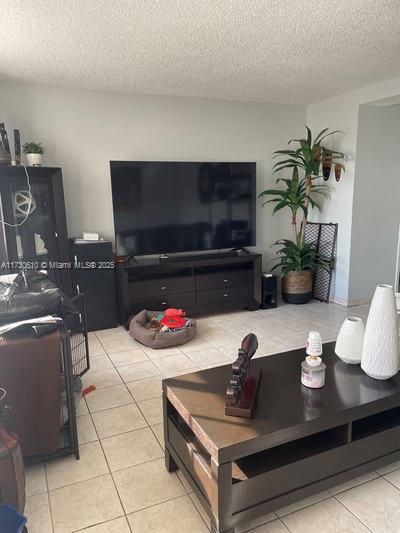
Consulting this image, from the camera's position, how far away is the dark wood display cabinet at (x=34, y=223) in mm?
3352

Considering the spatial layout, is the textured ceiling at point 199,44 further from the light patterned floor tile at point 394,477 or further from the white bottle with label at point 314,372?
the light patterned floor tile at point 394,477

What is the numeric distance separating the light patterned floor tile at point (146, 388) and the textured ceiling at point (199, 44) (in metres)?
2.33

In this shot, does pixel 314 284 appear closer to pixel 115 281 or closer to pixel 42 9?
pixel 115 281

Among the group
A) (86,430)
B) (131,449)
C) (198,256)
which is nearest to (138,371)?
(86,430)

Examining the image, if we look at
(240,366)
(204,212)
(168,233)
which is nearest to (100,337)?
(168,233)

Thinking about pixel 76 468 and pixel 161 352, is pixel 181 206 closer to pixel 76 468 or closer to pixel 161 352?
pixel 161 352

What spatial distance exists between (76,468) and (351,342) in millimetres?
1490

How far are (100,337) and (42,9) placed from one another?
2.57m

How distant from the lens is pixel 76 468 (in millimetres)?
1895

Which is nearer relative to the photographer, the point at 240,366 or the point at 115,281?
the point at 240,366

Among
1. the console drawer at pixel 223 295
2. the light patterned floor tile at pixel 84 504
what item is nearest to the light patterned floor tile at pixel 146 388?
the light patterned floor tile at pixel 84 504

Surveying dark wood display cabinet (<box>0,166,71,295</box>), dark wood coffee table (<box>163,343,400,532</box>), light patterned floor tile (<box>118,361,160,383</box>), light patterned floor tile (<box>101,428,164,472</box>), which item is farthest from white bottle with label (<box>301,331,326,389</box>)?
dark wood display cabinet (<box>0,166,71,295</box>)

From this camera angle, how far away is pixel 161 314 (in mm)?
3727

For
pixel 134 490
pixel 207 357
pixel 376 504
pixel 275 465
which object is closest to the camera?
pixel 275 465
